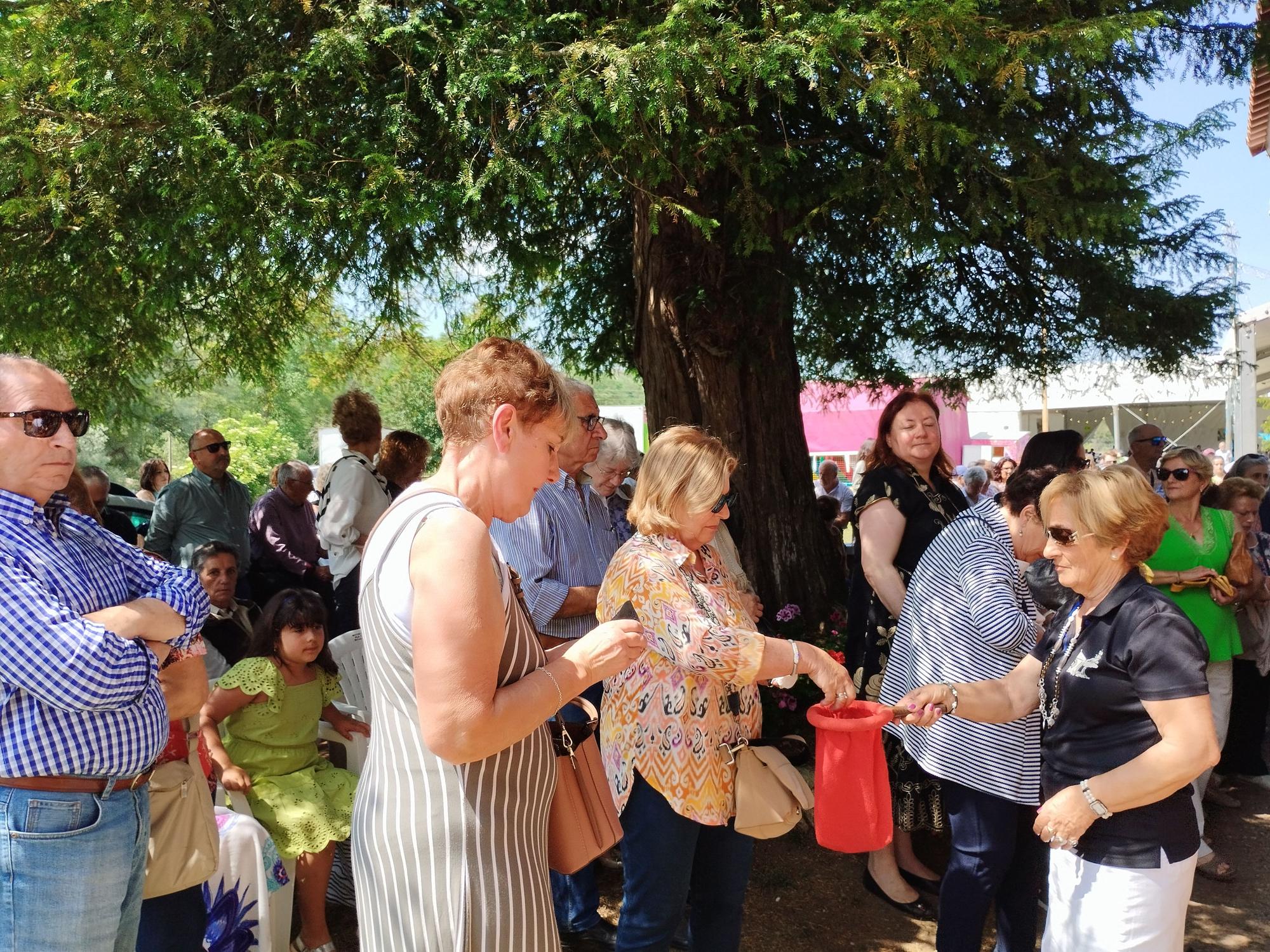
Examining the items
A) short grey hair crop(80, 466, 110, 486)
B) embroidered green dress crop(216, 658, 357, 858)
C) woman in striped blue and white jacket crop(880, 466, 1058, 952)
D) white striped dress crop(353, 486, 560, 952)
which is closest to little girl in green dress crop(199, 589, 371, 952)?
embroidered green dress crop(216, 658, 357, 858)

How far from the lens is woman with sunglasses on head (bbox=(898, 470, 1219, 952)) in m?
2.32

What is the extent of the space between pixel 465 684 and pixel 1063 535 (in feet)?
5.65

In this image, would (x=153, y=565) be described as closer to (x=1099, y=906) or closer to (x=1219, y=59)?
(x=1099, y=906)

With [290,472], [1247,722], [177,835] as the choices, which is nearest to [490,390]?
[177,835]

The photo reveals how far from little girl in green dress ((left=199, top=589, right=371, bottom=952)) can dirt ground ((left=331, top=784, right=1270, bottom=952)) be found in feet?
1.89

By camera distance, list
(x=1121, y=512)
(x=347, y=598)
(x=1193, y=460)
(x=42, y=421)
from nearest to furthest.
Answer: (x=42, y=421), (x=1121, y=512), (x=1193, y=460), (x=347, y=598)

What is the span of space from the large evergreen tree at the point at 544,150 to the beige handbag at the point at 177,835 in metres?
2.31

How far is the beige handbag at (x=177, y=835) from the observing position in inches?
106

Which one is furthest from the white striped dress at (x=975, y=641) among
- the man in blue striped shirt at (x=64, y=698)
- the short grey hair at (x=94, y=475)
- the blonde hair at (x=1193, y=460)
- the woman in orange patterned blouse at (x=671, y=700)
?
the short grey hair at (x=94, y=475)

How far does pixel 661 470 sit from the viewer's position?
278cm

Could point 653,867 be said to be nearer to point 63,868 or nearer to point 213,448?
point 63,868

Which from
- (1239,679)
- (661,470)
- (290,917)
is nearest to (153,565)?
(661,470)

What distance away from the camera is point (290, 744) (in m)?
3.88

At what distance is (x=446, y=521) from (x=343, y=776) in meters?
2.64
